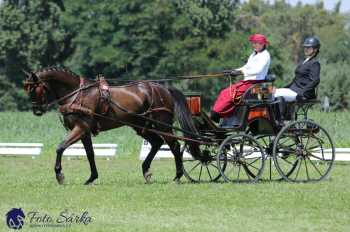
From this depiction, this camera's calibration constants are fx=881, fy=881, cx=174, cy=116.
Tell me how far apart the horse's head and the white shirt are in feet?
10.4

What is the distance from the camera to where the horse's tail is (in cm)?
1439

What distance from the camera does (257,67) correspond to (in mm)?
14086

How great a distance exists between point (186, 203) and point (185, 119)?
2.96 m

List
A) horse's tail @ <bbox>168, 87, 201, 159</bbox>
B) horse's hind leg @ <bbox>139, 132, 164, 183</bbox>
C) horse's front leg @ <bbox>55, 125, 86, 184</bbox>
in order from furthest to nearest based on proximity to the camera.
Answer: horse's hind leg @ <bbox>139, 132, 164, 183</bbox>
horse's tail @ <bbox>168, 87, 201, 159</bbox>
horse's front leg @ <bbox>55, 125, 86, 184</bbox>

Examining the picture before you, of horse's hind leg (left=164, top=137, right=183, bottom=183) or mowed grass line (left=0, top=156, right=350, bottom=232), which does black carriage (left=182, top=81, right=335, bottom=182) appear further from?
mowed grass line (left=0, top=156, right=350, bottom=232)

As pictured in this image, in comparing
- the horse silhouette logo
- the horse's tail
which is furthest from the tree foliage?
the horse silhouette logo

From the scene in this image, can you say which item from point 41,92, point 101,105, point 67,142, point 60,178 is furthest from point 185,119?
point 41,92

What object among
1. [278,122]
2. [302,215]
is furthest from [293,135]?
[302,215]

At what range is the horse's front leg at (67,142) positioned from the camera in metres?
13.7

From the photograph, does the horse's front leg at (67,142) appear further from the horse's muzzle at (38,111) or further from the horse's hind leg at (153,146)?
the horse's hind leg at (153,146)

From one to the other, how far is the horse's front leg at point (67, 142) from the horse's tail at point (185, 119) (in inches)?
64.4

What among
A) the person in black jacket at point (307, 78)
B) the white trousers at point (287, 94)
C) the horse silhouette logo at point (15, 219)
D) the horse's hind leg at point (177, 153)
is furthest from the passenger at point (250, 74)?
the horse silhouette logo at point (15, 219)

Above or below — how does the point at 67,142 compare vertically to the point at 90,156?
above

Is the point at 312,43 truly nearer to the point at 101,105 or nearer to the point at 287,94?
the point at 287,94
